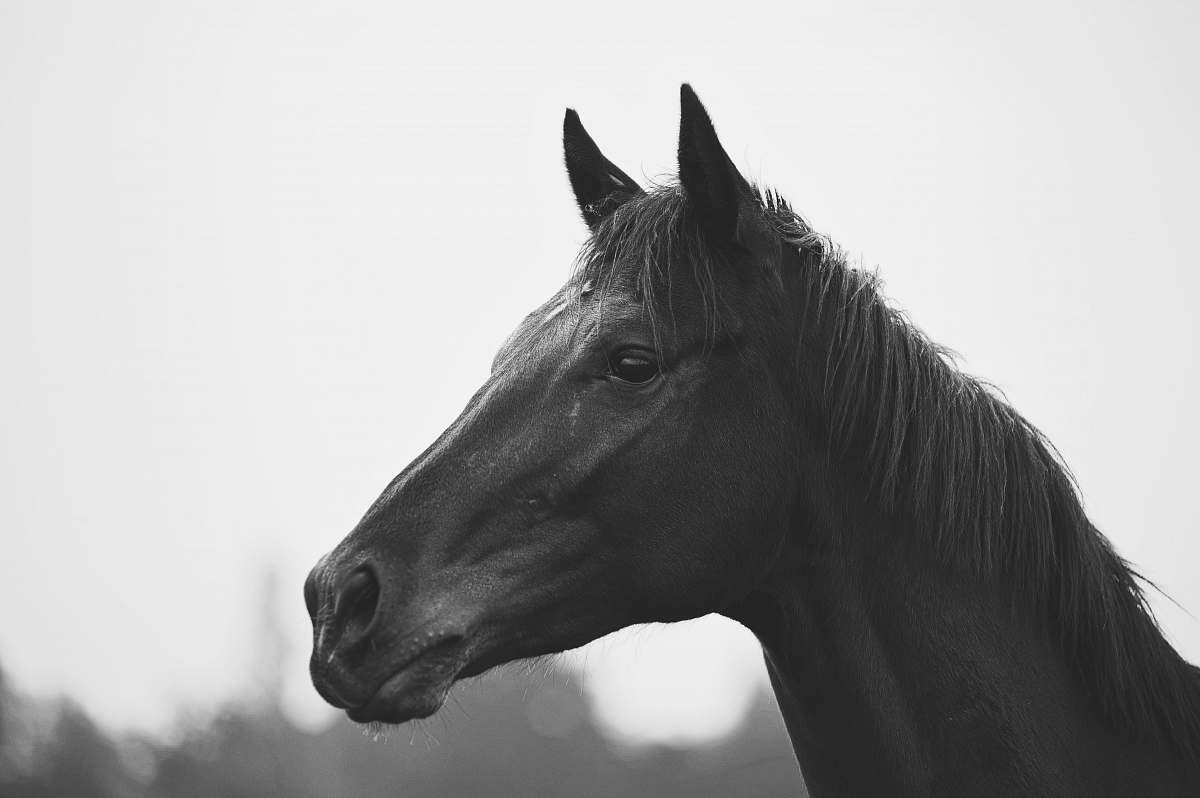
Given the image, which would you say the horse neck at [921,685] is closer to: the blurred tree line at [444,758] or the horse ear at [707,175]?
the horse ear at [707,175]

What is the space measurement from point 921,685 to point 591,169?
8.08 ft

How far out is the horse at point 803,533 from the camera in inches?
112

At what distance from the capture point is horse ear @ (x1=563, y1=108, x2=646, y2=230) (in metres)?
3.96

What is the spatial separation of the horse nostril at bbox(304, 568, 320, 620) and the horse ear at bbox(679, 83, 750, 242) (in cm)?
177

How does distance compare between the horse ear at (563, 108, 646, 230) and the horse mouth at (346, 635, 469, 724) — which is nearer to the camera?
the horse mouth at (346, 635, 469, 724)

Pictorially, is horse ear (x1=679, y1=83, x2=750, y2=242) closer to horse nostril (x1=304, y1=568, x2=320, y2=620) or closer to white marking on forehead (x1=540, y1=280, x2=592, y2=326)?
white marking on forehead (x1=540, y1=280, x2=592, y2=326)

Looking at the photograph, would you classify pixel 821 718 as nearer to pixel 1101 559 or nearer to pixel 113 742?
pixel 1101 559

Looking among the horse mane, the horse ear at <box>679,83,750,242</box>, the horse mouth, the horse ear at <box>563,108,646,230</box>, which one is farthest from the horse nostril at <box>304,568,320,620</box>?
the horse ear at <box>563,108,646,230</box>

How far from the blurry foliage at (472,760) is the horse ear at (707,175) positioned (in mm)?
19569

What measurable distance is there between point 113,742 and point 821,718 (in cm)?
1993

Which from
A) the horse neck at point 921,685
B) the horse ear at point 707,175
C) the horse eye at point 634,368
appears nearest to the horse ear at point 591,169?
the horse ear at point 707,175

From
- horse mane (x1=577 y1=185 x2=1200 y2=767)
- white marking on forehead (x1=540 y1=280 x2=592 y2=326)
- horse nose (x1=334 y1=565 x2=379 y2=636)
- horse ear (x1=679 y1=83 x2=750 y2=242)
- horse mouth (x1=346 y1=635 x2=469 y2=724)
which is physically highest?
horse ear (x1=679 y1=83 x2=750 y2=242)

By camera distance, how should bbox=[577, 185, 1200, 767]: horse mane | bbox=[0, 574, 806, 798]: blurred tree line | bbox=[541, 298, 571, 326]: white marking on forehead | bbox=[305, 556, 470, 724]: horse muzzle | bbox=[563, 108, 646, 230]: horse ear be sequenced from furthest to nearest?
bbox=[0, 574, 806, 798]: blurred tree line, bbox=[563, 108, 646, 230]: horse ear, bbox=[541, 298, 571, 326]: white marking on forehead, bbox=[577, 185, 1200, 767]: horse mane, bbox=[305, 556, 470, 724]: horse muzzle

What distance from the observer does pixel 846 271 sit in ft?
10.9
